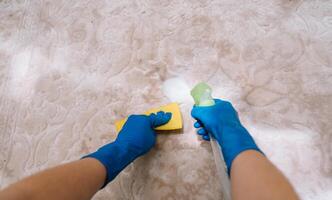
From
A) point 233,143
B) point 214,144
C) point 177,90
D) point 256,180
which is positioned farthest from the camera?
point 177,90

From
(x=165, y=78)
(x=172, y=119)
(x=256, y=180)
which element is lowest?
(x=256, y=180)

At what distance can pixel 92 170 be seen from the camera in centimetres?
63

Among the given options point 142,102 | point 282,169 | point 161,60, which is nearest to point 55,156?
point 142,102

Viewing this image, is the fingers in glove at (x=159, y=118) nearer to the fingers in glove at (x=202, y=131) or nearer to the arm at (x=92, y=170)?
the arm at (x=92, y=170)

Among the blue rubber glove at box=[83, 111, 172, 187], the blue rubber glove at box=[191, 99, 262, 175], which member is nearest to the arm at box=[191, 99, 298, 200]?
the blue rubber glove at box=[191, 99, 262, 175]

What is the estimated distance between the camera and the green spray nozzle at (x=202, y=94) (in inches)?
31.5

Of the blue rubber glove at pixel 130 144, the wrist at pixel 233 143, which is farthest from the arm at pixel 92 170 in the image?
the wrist at pixel 233 143

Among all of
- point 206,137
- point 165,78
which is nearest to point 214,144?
point 206,137

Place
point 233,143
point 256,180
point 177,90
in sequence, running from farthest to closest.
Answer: point 177,90
point 233,143
point 256,180

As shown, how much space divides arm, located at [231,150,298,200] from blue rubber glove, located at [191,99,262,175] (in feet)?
0.09

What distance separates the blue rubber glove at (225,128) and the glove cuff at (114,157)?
0.22 meters

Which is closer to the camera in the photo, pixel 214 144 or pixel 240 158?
pixel 240 158

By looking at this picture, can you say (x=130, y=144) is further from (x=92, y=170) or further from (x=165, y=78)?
(x=165, y=78)

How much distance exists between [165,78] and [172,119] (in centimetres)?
16
